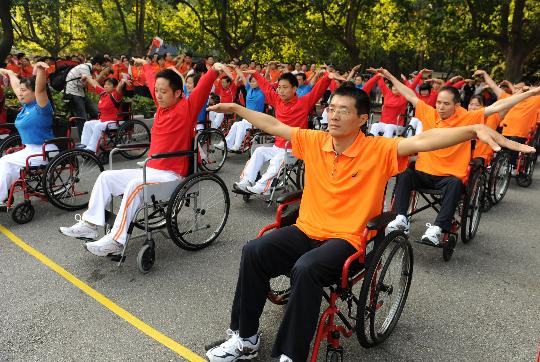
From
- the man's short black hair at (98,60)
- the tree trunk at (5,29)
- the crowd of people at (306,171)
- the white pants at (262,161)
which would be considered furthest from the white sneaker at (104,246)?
the tree trunk at (5,29)

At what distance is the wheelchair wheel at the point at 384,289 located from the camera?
2.36m

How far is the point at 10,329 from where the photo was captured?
285cm

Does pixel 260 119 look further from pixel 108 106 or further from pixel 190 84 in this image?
pixel 108 106

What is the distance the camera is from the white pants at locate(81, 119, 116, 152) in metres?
6.91

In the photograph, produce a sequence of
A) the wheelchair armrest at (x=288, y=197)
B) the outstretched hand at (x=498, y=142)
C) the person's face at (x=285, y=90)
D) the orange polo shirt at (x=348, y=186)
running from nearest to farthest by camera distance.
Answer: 1. the outstretched hand at (x=498, y=142)
2. the orange polo shirt at (x=348, y=186)
3. the wheelchair armrest at (x=288, y=197)
4. the person's face at (x=285, y=90)

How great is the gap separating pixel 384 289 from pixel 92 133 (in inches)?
228

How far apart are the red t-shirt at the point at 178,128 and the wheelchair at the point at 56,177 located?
1.30 meters

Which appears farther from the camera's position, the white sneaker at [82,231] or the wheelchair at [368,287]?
the white sneaker at [82,231]

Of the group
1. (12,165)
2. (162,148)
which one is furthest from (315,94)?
(12,165)

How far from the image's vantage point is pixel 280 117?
5.91 meters

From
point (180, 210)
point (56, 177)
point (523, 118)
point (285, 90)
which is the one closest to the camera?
point (180, 210)

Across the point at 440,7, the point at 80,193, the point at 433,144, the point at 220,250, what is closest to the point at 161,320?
the point at 220,250

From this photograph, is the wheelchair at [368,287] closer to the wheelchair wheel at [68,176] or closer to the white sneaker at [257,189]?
the white sneaker at [257,189]

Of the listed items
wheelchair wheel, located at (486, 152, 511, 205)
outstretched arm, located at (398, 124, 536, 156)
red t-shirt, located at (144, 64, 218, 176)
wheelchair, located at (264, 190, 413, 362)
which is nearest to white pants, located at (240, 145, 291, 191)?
red t-shirt, located at (144, 64, 218, 176)
